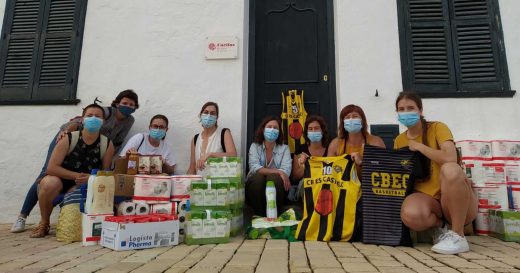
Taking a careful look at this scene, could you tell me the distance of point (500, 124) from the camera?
13.6 feet

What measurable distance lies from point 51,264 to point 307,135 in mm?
2726

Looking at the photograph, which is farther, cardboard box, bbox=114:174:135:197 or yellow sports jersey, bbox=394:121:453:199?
cardboard box, bbox=114:174:135:197

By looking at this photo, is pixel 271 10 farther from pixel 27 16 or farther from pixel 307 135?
pixel 27 16

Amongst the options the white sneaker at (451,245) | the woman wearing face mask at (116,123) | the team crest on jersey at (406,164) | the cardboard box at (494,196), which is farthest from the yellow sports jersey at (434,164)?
the woman wearing face mask at (116,123)

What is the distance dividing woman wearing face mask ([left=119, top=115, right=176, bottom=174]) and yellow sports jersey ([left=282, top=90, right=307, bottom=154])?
1.58 m

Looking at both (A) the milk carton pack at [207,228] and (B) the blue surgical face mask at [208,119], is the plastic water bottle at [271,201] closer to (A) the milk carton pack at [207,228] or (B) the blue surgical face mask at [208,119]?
(A) the milk carton pack at [207,228]

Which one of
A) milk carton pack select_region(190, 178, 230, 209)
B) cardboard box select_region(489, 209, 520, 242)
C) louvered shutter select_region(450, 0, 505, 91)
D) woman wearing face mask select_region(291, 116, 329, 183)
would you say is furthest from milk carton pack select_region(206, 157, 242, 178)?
louvered shutter select_region(450, 0, 505, 91)

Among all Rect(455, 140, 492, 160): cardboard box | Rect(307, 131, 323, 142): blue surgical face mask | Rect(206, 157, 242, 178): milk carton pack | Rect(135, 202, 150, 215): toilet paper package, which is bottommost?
Rect(135, 202, 150, 215): toilet paper package

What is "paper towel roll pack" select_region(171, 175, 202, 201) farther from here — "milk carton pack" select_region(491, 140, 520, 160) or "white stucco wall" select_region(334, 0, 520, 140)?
"milk carton pack" select_region(491, 140, 520, 160)

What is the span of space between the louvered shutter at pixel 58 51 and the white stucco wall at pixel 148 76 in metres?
0.17

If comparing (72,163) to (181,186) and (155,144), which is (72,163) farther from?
(181,186)

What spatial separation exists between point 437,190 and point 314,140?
4.59ft

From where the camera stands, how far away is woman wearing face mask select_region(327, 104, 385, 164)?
3.33 meters

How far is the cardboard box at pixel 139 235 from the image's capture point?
261 cm
